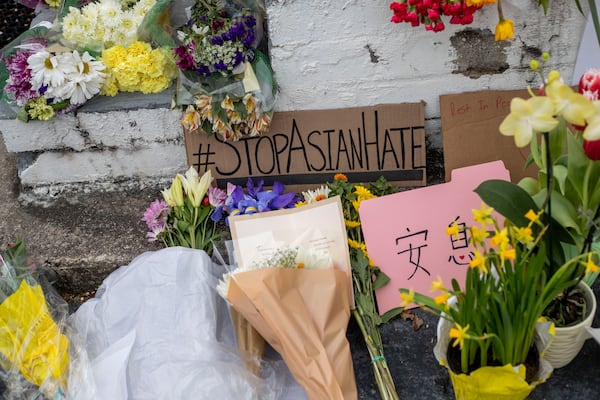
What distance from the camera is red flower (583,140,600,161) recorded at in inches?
52.5

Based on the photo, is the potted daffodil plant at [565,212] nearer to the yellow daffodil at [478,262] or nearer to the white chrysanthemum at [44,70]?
the yellow daffodil at [478,262]

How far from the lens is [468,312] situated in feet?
4.63

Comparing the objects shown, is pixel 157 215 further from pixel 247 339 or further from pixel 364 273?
pixel 364 273

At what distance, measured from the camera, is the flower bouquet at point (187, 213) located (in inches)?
85.9

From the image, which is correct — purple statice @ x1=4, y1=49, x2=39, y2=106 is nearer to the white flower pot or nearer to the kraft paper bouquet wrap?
the kraft paper bouquet wrap

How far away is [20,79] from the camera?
7.23 ft

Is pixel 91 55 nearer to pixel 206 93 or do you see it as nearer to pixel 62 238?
pixel 206 93

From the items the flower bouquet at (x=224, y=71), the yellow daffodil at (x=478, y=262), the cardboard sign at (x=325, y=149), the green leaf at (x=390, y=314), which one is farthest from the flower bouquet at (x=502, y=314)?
the flower bouquet at (x=224, y=71)

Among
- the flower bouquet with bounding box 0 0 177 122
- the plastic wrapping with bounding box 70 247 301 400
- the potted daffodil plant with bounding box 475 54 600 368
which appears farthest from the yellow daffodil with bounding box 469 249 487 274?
the flower bouquet with bounding box 0 0 177 122

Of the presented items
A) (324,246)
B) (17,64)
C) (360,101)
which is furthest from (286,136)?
(17,64)

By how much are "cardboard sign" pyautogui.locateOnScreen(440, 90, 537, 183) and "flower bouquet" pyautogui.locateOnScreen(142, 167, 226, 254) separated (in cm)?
78

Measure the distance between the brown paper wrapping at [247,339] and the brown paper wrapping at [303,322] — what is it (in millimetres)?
101

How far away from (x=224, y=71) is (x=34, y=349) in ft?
3.24

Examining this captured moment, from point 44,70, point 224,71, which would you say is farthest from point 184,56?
point 44,70
